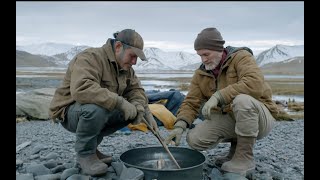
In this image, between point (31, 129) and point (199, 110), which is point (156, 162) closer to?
point (199, 110)

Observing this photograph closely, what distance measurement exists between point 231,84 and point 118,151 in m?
1.77

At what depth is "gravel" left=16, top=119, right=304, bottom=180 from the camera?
3580 mm

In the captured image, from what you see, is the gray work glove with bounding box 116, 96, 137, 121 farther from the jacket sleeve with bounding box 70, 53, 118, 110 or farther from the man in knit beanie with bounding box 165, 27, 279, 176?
the man in knit beanie with bounding box 165, 27, 279, 176


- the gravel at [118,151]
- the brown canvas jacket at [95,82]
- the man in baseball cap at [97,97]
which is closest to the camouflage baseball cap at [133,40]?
the man in baseball cap at [97,97]

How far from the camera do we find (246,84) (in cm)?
343

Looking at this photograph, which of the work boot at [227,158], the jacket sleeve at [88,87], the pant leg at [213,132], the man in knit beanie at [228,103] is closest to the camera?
the jacket sleeve at [88,87]

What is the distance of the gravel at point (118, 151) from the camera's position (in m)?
3.58

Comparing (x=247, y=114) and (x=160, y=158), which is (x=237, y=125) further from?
(x=160, y=158)

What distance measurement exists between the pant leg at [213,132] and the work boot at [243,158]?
302 mm

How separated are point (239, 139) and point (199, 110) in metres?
0.64

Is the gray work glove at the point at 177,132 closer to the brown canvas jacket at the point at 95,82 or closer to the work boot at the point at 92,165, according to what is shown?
the brown canvas jacket at the point at 95,82

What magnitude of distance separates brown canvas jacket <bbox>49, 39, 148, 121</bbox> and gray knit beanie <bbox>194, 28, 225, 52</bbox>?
0.71m

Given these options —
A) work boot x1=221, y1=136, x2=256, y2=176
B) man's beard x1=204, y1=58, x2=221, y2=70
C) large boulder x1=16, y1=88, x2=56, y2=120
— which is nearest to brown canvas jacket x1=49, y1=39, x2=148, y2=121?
man's beard x1=204, y1=58, x2=221, y2=70

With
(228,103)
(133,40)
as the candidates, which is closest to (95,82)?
(133,40)
